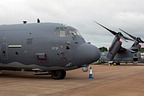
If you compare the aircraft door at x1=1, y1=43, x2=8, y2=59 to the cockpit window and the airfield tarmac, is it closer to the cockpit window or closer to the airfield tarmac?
the airfield tarmac

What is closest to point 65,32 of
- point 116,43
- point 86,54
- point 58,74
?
point 86,54

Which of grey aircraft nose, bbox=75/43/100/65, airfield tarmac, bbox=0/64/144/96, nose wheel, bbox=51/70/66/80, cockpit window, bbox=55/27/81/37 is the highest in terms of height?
cockpit window, bbox=55/27/81/37

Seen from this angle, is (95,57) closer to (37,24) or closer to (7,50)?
(37,24)

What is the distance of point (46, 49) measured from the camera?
19.1 m

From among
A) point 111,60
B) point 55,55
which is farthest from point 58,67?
point 111,60

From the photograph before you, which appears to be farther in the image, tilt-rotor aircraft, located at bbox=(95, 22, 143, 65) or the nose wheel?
tilt-rotor aircraft, located at bbox=(95, 22, 143, 65)

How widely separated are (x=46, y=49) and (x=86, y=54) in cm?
306

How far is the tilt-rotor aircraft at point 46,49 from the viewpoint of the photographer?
60.8 ft

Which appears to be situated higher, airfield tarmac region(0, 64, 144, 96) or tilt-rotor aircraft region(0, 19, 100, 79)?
tilt-rotor aircraft region(0, 19, 100, 79)

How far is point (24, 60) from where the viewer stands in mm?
19828

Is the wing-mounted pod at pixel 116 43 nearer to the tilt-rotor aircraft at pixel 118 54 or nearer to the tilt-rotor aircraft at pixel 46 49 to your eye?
the tilt-rotor aircraft at pixel 118 54

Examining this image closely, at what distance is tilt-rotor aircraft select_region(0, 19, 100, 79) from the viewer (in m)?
18.5

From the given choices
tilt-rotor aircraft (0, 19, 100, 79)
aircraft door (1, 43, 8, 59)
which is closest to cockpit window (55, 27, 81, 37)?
tilt-rotor aircraft (0, 19, 100, 79)

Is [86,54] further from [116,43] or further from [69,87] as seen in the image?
[116,43]
